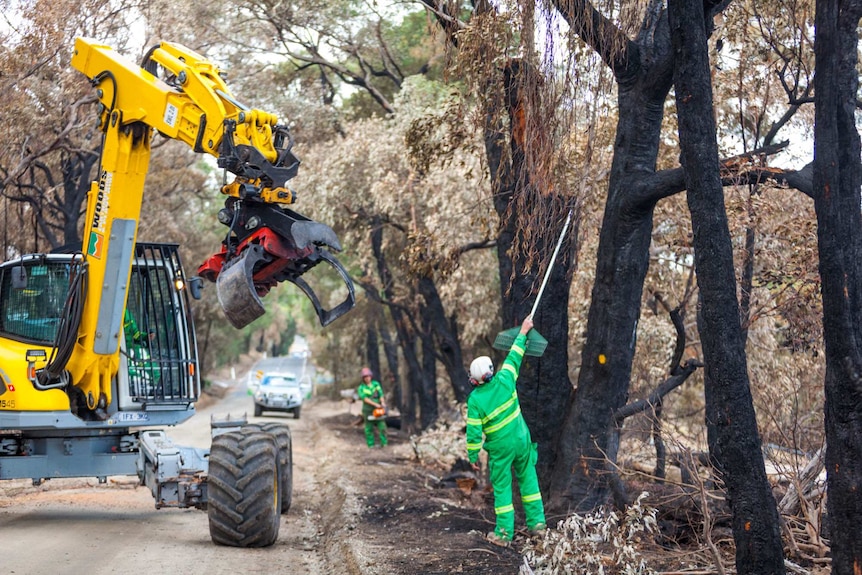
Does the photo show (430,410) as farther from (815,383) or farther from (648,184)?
(648,184)

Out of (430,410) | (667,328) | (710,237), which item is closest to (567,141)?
(710,237)

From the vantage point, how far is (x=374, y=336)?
126 feet

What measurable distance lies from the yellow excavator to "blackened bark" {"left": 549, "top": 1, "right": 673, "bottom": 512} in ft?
9.53

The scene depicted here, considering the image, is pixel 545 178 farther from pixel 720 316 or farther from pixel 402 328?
pixel 402 328

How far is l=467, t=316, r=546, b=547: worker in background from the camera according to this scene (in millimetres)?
9719

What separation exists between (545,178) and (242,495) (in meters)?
4.49

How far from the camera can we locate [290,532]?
12.3 m

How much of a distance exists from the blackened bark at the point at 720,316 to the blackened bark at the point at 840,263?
2.07 feet

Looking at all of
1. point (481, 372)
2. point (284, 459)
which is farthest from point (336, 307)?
point (284, 459)

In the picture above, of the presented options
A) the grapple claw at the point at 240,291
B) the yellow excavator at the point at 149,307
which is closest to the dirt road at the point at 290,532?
the yellow excavator at the point at 149,307

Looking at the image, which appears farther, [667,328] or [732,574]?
[667,328]

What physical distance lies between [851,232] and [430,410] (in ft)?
74.5

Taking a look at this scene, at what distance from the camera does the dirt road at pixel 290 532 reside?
9.20 m

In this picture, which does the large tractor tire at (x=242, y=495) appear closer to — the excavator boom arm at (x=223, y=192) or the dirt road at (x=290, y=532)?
the dirt road at (x=290, y=532)
